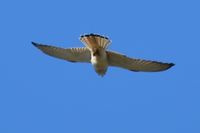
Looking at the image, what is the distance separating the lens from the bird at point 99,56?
20219mm

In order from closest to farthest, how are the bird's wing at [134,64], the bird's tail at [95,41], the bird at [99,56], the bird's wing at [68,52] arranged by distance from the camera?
the bird's tail at [95,41], the bird at [99,56], the bird's wing at [134,64], the bird's wing at [68,52]

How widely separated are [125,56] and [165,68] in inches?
44.4

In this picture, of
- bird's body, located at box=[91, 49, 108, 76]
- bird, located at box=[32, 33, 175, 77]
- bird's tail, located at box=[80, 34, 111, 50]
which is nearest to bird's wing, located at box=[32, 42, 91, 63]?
bird, located at box=[32, 33, 175, 77]

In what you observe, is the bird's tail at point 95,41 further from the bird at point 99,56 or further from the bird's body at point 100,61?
the bird's body at point 100,61

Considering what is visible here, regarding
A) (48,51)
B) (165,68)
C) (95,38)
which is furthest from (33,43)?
(165,68)

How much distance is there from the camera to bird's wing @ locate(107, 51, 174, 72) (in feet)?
68.6

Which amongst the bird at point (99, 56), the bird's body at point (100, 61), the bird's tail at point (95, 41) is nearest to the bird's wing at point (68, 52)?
the bird at point (99, 56)

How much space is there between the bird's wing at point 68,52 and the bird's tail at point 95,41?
2.85ft

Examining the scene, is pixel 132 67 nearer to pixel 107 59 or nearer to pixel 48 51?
pixel 107 59

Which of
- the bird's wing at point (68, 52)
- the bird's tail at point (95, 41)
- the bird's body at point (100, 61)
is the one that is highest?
the bird's wing at point (68, 52)

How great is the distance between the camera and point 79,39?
20.2 metres

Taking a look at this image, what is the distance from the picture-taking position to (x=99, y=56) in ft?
67.7

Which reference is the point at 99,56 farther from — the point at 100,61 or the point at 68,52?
the point at 68,52

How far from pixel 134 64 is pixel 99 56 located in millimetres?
1263
